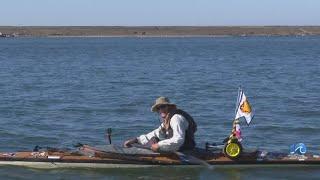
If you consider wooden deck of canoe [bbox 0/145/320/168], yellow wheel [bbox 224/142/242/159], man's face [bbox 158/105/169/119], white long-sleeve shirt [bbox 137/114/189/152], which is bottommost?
wooden deck of canoe [bbox 0/145/320/168]

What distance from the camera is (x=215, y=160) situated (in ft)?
42.4

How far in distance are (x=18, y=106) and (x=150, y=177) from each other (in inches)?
500

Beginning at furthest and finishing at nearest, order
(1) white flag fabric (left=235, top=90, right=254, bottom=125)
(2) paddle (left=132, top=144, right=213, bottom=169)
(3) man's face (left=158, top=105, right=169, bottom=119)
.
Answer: (1) white flag fabric (left=235, top=90, right=254, bottom=125), (2) paddle (left=132, top=144, right=213, bottom=169), (3) man's face (left=158, top=105, right=169, bottom=119)

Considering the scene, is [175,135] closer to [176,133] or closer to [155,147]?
[176,133]

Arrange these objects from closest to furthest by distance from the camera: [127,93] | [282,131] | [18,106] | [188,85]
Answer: [282,131], [18,106], [127,93], [188,85]

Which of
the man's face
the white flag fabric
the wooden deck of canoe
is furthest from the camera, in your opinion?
the white flag fabric

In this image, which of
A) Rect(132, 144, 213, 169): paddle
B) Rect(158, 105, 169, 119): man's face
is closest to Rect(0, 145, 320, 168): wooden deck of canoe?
Rect(132, 144, 213, 169): paddle

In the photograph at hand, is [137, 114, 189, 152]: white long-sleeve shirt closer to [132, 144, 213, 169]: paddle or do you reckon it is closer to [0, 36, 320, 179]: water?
[132, 144, 213, 169]: paddle

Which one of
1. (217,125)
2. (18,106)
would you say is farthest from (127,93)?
(217,125)

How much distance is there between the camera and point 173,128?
41.3 feet

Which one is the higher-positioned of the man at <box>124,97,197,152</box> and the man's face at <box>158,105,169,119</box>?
the man's face at <box>158,105,169,119</box>

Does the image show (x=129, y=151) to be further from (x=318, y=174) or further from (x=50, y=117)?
(x=50, y=117)

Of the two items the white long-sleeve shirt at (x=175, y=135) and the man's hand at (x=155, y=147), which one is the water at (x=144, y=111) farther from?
the white long-sleeve shirt at (x=175, y=135)

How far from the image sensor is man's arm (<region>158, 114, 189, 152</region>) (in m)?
12.5
